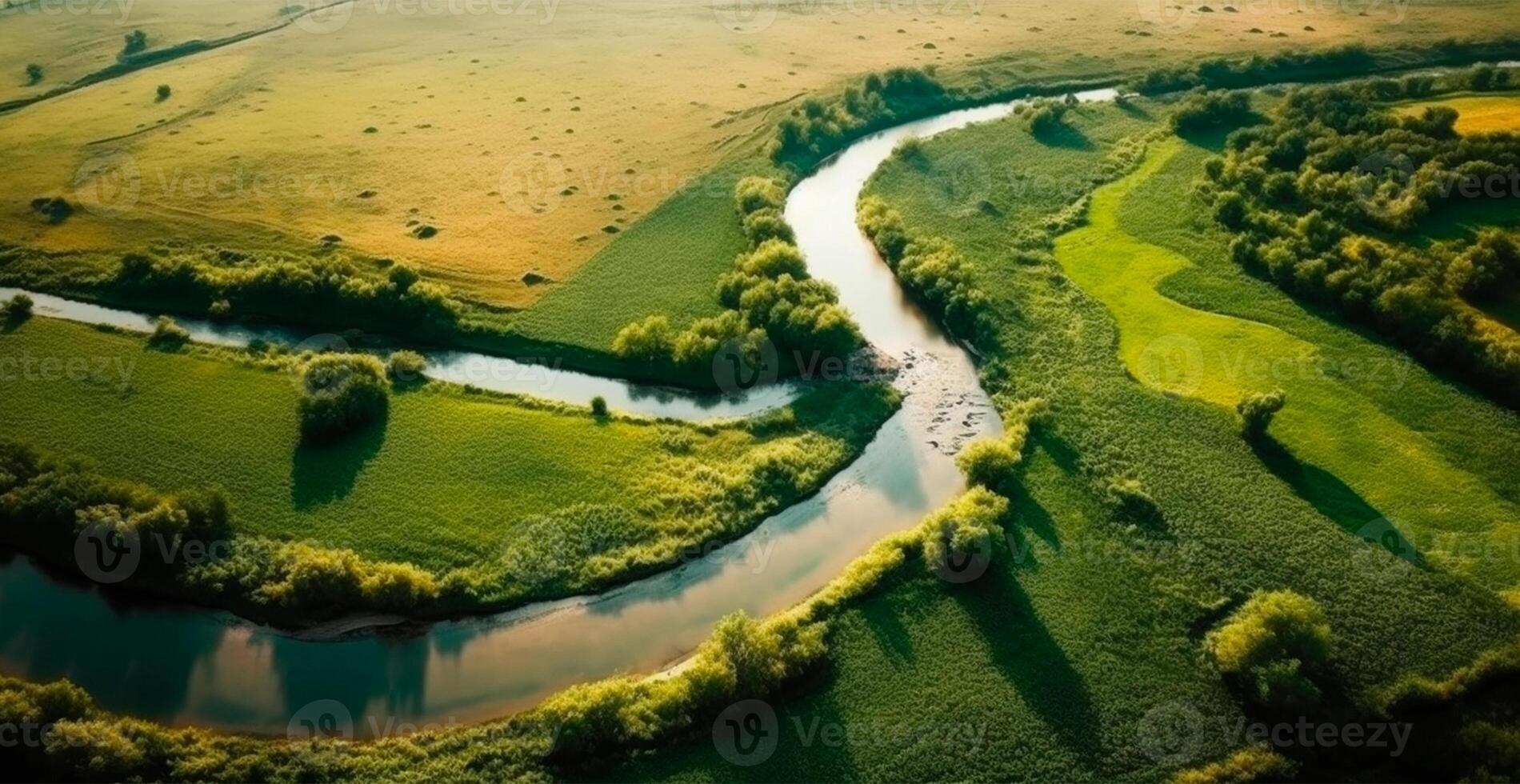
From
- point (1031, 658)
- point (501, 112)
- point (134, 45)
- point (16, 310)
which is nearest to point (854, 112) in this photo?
point (501, 112)

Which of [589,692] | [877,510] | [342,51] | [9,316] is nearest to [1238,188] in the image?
[877,510]

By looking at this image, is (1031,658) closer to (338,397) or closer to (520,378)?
(520,378)

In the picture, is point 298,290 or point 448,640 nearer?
point 448,640

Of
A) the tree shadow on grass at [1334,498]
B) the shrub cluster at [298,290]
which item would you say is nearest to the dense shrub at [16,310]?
the shrub cluster at [298,290]

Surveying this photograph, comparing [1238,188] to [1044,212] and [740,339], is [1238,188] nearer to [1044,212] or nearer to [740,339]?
[1044,212]

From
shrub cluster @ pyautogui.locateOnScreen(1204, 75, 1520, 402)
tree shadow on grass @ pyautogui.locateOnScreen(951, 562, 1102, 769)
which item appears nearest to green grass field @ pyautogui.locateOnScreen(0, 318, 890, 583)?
tree shadow on grass @ pyautogui.locateOnScreen(951, 562, 1102, 769)

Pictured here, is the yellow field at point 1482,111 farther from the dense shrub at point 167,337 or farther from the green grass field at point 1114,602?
the dense shrub at point 167,337
